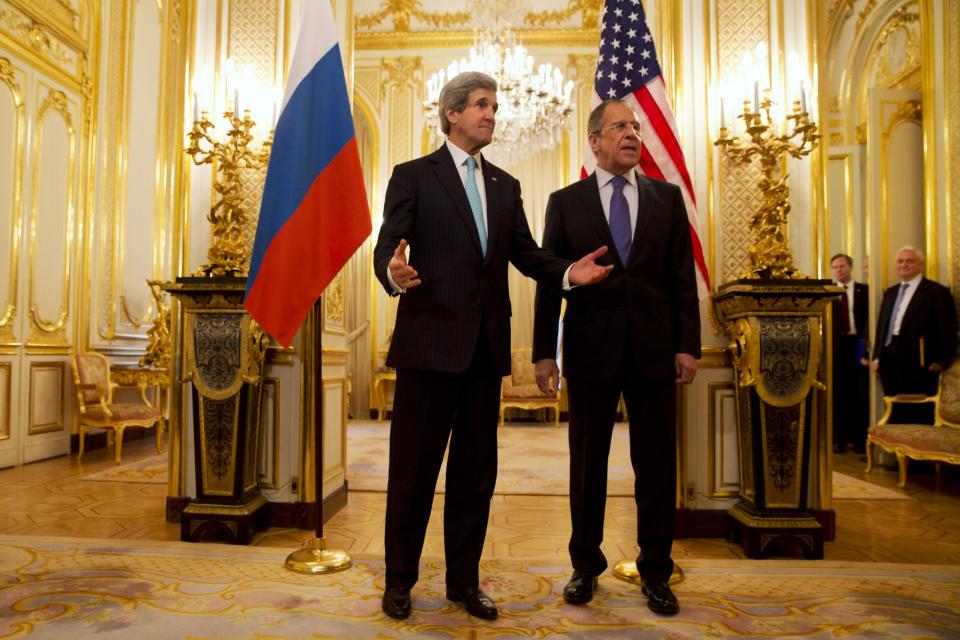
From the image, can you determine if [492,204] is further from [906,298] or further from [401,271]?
[906,298]

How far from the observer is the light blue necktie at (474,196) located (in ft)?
6.72

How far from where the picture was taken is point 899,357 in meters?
4.77

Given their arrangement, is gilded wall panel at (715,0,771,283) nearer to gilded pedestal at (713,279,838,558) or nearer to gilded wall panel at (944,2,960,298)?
gilded pedestal at (713,279,838,558)

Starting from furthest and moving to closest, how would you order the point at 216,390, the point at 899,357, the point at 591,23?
the point at 591,23 → the point at 899,357 → the point at 216,390

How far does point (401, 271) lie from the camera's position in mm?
1740

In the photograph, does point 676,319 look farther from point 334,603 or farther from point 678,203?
point 334,603

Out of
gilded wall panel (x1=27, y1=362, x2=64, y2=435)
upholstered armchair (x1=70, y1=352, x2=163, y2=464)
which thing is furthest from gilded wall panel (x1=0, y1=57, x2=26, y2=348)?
upholstered armchair (x1=70, y1=352, x2=163, y2=464)

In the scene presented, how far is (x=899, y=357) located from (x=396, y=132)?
20.9 ft

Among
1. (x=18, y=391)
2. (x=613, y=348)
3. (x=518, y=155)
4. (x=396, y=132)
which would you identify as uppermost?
(x=396, y=132)

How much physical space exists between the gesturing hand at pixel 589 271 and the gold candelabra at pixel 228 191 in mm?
1797

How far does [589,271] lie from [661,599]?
1072mm

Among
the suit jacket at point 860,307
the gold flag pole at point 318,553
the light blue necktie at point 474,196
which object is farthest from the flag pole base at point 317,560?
the suit jacket at point 860,307

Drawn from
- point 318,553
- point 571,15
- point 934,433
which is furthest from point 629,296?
point 571,15

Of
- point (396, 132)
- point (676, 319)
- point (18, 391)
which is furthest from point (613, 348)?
point (396, 132)
